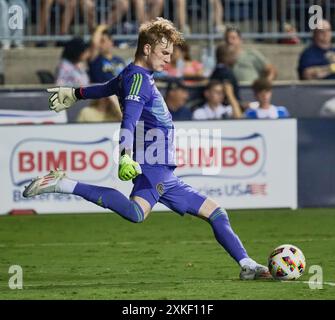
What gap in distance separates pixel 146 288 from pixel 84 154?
7246 mm

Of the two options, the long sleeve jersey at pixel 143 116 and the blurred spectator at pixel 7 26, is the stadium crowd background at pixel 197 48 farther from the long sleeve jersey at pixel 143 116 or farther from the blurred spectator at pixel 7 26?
the long sleeve jersey at pixel 143 116

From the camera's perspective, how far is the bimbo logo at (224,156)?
18156 mm

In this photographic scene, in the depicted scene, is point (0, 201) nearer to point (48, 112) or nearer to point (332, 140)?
point (48, 112)

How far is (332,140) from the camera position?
1870 centimetres

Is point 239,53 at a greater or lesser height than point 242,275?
greater

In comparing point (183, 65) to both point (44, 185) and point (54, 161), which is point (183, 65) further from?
point (44, 185)

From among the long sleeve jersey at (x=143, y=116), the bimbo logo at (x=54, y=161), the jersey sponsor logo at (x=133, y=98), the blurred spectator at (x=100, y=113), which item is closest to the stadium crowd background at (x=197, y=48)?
the blurred spectator at (x=100, y=113)

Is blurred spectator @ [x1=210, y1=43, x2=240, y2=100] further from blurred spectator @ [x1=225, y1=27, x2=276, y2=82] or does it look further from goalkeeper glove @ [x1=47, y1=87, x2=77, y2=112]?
goalkeeper glove @ [x1=47, y1=87, x2=77, y2=112]

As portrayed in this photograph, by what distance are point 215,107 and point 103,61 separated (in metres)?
2.36

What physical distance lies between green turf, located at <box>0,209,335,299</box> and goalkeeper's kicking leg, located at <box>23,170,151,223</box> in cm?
67

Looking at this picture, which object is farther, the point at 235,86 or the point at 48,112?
the point at 235,86

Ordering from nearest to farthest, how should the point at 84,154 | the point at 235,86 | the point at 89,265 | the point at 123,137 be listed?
the point at 123,137, the point at 89,265, the point at 84,154, the point at 235,86

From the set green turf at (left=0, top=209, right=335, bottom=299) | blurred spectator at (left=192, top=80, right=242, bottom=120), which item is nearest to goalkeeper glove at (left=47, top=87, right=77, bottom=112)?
green turf at (left=0, top=209, right=335, bottom=299)
